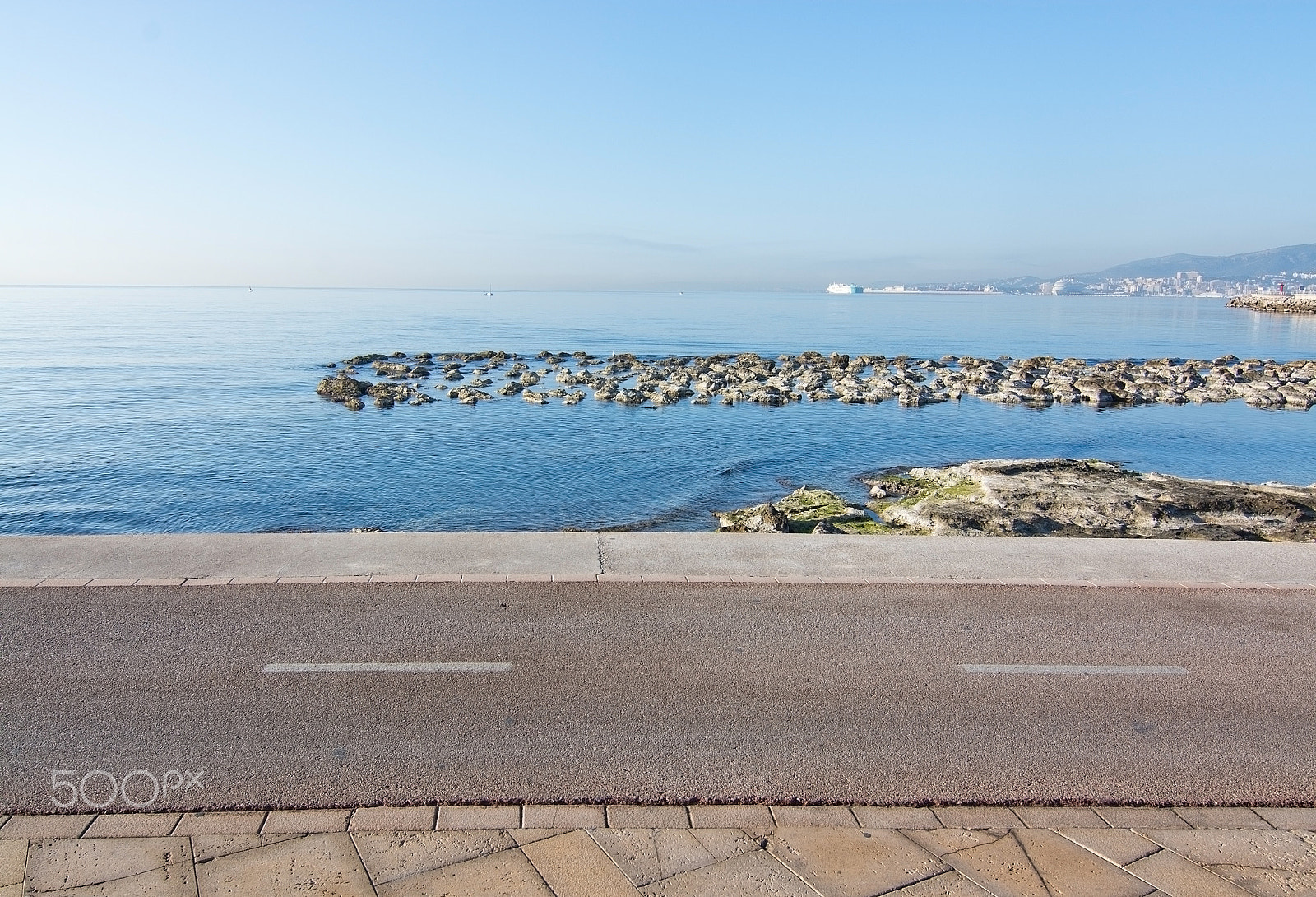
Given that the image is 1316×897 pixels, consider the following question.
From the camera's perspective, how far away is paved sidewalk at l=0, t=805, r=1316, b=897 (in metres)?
4.88

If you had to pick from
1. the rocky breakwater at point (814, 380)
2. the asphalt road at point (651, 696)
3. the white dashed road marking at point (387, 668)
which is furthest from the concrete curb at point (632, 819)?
the rocky breakwater at point (814, 380)

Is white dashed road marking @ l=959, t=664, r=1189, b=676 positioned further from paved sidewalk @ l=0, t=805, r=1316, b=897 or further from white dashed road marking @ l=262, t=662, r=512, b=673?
white dashed road marking @ l=262, t=662, r=512, b=673

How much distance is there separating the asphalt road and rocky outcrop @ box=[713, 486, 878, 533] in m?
5.60

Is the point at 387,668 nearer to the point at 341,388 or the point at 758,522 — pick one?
the point at 758,522

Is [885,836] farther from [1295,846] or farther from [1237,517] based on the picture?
[1237,517]

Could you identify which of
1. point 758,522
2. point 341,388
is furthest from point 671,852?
point 341,388

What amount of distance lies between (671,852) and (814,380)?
41040mm

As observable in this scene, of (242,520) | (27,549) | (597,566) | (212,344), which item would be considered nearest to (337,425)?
(242,520)

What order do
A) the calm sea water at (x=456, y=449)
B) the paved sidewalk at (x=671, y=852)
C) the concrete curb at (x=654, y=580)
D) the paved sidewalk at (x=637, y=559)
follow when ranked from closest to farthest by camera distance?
1. the paved sidewalk at (x=671, y=852)
2. the concrete curb at (x=654, y=580)
3. the paved sidewalk at (x=637, y=559)
4. the calm sea water at (x=456, y=449)

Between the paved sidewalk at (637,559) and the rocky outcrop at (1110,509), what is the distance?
11.2ft

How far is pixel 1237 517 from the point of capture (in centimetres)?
1608

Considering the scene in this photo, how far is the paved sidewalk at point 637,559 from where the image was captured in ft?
32.8

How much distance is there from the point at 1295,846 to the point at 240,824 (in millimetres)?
6544

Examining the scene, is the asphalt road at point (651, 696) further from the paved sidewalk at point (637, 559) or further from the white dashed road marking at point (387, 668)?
the paved sidewalk at point (637, 559)
